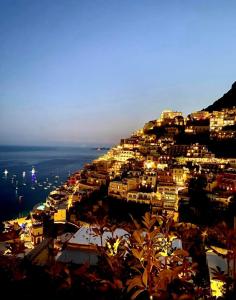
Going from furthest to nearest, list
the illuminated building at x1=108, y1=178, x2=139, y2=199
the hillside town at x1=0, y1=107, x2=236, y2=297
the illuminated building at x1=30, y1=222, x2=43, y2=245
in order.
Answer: the illuminated building at x1=108, y1=178, x2=139, y2=199 < the illuminated building at x1=30, y1=222, x2=43, y2=245 < the hillside town at x1=0, y1=107, x2=236, y2=297

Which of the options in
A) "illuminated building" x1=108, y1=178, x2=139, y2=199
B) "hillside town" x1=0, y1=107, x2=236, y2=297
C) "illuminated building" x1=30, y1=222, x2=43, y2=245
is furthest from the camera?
"illuminated building" x1=108, y1=178, x2=139, y2=199

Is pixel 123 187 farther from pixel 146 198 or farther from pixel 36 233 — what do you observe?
pixel 36 233

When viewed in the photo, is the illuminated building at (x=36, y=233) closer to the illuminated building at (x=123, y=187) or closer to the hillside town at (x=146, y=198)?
the hillside town at (x=146, y=198)

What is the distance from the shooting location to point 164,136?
45531 millimetres

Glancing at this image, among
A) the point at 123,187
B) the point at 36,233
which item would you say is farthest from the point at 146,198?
the point at 36,233

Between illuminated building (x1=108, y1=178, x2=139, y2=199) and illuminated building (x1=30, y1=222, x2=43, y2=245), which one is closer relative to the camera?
illuminated building (x1=30, y1=222, x2=43, y2=245)

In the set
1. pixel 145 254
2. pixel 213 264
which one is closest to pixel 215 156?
pixel 213 264

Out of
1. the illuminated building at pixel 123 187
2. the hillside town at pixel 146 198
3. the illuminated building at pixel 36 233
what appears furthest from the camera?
the illuminated building at pixel 123 187

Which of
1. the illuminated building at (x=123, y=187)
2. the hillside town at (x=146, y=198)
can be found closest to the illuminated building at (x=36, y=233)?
the hillside town at (x=146, y=198)

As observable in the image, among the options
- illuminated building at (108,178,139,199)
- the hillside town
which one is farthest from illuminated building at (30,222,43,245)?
illuminated building at (108,178,139,199)

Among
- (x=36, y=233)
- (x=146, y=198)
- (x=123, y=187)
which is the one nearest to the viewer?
(x=36, y=233)

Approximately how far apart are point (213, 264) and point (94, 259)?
478 centimetres

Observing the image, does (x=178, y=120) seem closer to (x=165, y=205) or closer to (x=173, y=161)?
(x=173, y=161)

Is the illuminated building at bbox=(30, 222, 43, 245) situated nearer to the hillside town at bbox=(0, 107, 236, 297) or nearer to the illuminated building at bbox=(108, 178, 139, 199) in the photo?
the hillside town at bbox=(0, 107, 236, 297)
